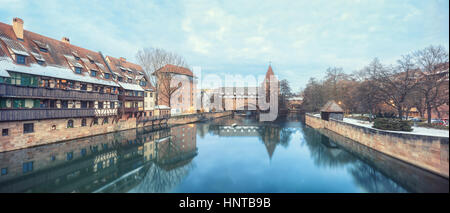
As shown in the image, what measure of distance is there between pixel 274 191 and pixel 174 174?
6919mm

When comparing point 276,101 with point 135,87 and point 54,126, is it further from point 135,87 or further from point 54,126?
point 54,126

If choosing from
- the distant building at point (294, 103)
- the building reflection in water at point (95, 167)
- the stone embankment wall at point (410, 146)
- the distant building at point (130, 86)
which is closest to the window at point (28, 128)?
the building reflection in water at point (95, 167)

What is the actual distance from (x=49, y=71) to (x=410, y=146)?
30526 millimetres

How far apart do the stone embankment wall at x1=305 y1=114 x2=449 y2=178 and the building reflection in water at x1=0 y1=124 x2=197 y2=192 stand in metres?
14.0

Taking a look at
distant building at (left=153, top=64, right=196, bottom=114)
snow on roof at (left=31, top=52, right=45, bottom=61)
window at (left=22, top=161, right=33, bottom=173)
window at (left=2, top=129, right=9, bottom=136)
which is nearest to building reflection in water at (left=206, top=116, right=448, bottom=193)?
window at (left=22, top=161, right=33, bottom=173)

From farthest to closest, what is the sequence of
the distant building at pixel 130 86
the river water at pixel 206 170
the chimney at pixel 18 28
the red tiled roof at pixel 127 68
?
the red tiled roof at pixel 127 68
the distant building at pixel 130 86
the chimney at pixel 18 28
the river water at pixel 206 170

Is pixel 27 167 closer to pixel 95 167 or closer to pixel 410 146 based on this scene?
pixel 95 167

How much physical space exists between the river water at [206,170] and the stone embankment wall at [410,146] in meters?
0.52

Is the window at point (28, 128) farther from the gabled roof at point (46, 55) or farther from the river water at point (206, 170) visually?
the gabled roof at point (46, 55)

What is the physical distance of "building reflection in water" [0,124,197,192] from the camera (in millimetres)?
10513

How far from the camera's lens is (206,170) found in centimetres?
1311

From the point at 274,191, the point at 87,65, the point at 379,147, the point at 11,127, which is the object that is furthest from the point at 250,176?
the point at 87,65

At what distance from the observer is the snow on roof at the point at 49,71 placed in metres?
14.6
